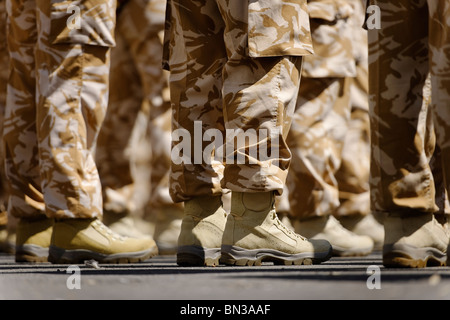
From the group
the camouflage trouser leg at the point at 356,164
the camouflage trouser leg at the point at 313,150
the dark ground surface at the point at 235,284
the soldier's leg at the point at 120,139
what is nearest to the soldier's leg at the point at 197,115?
the dark ground surface at the point at 235,284

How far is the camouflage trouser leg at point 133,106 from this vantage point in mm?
4184

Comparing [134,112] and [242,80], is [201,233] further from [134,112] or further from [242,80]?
[134,112]

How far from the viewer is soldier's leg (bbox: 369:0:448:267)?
9.02 feet

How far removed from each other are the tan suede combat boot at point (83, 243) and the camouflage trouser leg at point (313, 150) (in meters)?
0.85

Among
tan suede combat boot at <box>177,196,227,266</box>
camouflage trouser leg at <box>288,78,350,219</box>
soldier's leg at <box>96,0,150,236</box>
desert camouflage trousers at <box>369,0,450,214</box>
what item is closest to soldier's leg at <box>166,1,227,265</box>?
tan suede combat boot at <box>177,196,227,266</box>

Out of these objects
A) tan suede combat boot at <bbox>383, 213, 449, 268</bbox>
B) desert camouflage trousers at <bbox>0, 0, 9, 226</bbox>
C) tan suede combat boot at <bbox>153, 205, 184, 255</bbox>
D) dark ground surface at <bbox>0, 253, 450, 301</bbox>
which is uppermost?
desert camouflage trousers at <bbox>0, 0, 9, 226</bbox>

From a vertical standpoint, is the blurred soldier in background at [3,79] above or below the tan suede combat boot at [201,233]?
above

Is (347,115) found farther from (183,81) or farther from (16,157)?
(16,157)

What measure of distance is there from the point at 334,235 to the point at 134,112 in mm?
1088

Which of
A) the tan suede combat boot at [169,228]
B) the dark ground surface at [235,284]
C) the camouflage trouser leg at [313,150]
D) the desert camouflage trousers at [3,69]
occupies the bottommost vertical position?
the dark ground surface at [235,284]

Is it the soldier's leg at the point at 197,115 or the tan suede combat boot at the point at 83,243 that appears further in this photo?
the tan suede combat boot at the point at 83,243

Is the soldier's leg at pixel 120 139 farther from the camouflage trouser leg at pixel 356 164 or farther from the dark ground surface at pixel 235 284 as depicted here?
the dark ground surface at pixel 235 284

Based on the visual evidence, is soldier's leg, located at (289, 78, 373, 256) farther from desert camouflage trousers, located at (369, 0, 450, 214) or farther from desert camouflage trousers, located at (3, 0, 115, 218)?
desert camouflage trousers, located at (369, 0, 450, 214)
